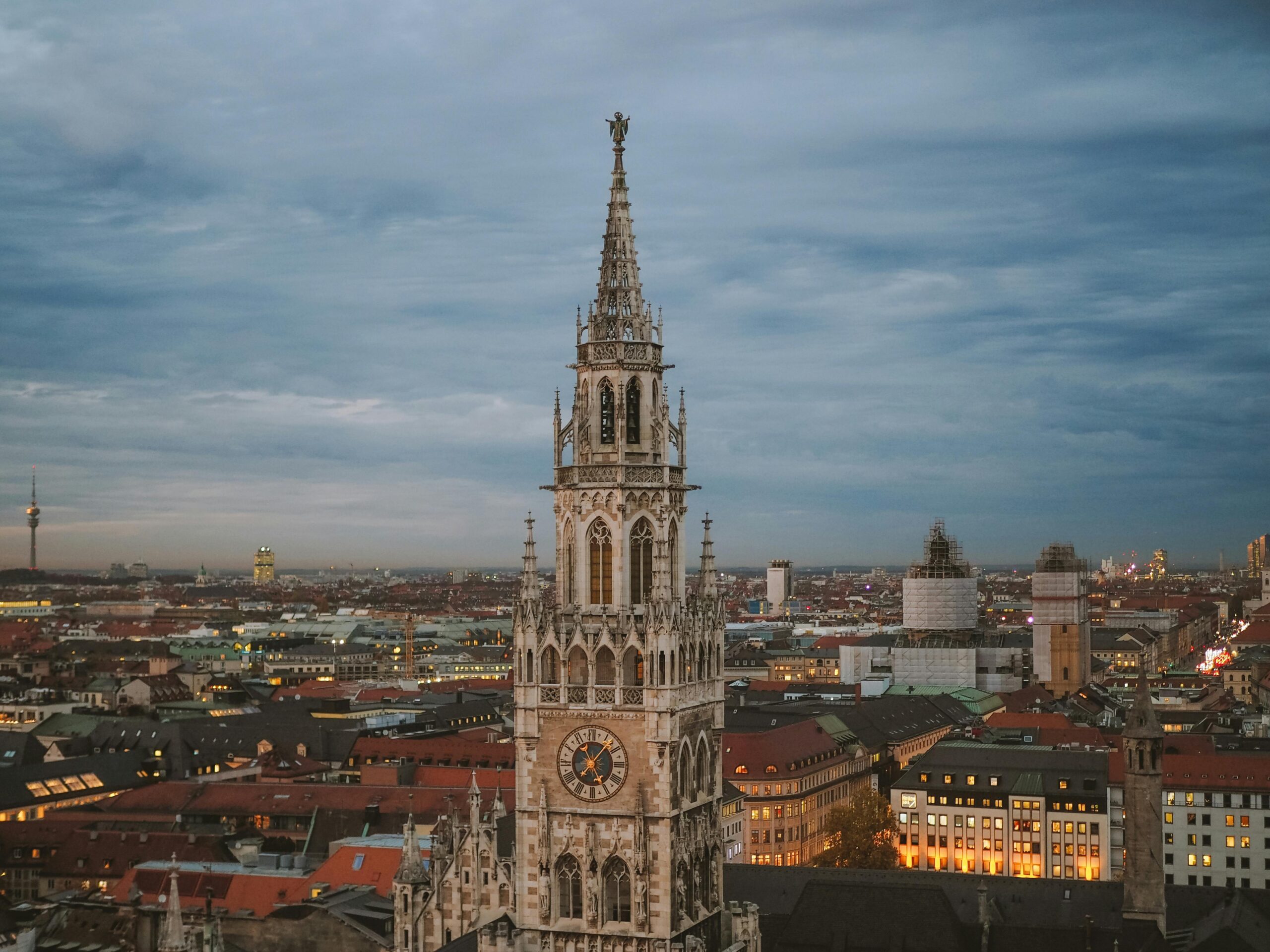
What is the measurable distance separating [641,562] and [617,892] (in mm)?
8046

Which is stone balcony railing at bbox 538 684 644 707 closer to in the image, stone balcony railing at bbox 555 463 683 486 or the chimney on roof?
stone balcony railing at bbox 555 463 683 486

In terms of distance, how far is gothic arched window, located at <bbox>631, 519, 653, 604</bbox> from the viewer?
137 ft

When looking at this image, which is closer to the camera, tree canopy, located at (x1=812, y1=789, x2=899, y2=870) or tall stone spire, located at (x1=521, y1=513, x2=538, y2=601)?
tall stone spire, located at (x1=521, y1=513, x2=538, y2=601)

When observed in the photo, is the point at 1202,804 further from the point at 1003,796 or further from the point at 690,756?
the point at 690,756

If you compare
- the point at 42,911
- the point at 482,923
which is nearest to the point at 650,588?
the point at 482,923

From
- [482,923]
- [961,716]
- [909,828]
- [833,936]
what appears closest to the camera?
[482,923]

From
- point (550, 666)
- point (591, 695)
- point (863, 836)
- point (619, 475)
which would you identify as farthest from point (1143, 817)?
point (619, 475)

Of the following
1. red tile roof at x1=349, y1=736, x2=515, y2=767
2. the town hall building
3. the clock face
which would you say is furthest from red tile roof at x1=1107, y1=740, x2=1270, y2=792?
the clock face

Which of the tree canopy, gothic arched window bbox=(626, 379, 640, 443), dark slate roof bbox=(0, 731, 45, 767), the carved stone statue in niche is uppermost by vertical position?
gothic arched window bbox=(626, 379, 640, 443)

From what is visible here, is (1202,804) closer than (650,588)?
No

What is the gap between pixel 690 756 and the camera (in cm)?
4244

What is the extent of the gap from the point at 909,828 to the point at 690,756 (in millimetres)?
87813

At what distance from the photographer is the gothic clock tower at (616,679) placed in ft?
135

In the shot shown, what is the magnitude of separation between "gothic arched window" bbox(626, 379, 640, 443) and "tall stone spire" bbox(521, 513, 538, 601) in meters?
3.32
